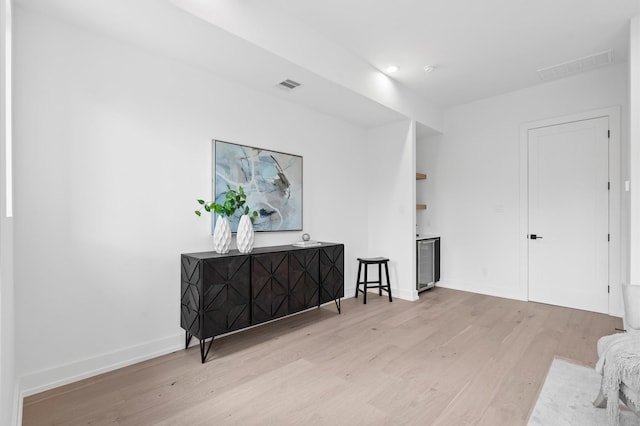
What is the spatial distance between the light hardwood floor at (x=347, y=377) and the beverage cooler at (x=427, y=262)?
1167mm

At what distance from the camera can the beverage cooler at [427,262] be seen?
468 centimetres

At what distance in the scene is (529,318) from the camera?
3588 millimetres

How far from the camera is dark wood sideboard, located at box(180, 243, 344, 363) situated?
8.41 feet

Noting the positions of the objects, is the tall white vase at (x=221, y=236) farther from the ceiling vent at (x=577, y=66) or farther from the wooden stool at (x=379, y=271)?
the ceiling vent at (x=577, y=66)

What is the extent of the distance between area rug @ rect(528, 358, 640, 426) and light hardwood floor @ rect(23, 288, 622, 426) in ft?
0.23

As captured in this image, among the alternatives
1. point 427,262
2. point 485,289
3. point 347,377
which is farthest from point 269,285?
point 485,289

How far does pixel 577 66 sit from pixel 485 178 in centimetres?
161

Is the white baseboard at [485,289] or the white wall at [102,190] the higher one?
the white wall at [102,190]

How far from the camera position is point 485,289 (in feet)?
15.3

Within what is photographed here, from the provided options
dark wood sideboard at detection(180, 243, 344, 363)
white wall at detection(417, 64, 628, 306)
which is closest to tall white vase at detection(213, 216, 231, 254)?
dark wood sideboard at detection(180, 243, 344, 363)

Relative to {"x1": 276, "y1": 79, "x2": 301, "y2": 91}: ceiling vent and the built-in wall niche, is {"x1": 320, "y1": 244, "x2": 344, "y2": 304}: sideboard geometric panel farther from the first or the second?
the built-in wall niche

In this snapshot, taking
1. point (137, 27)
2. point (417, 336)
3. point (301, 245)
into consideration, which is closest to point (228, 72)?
point (137, 27)

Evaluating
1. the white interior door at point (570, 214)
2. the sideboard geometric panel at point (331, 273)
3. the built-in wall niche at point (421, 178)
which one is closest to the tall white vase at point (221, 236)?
the sideboard geometric panel at point (331, 273)

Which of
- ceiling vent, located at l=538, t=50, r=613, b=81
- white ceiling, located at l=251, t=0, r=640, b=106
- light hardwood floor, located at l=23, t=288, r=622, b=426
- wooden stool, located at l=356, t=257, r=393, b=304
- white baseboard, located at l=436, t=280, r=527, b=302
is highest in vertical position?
white ceiling, located at l=251, t=0, r=640, b=106
